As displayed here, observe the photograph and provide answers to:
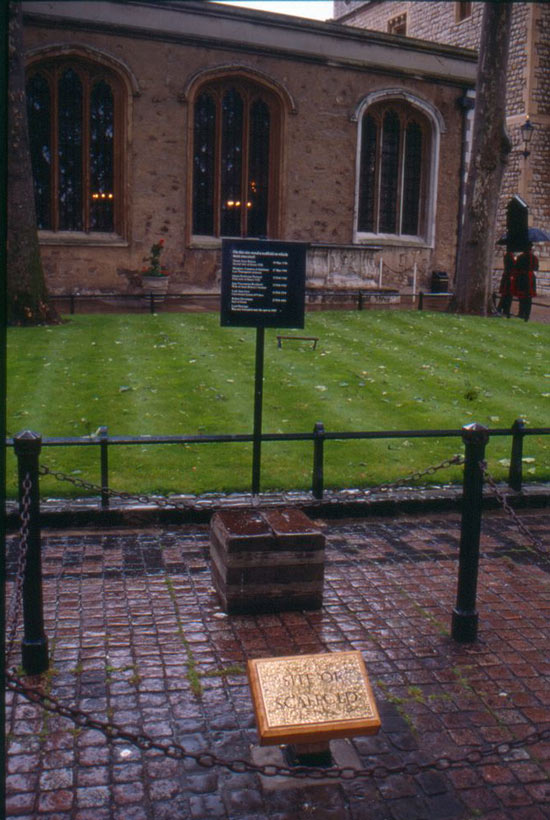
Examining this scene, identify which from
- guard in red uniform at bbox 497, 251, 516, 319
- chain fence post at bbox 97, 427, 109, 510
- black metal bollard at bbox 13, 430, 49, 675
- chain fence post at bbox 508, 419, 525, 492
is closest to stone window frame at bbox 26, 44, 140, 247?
guard in red uniform at bbox 497, 251, 516, 319

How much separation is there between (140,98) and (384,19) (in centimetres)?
2118

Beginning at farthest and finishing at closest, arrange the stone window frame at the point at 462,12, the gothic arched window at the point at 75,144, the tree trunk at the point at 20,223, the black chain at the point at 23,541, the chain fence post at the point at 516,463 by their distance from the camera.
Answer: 1. the stone window frame at the point at 462,12
2. the gothic arched window at the point at 75,144
3. the tree trunk at the point at 20,223
4. the chain fence post at the point at 516,463
5. the black chain at the point at 23,541

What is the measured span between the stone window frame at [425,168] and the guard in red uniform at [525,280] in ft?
17.6

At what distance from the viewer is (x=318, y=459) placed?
335 inches

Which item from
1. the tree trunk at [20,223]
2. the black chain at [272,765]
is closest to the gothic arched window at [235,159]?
the tree trunk at [20,223]

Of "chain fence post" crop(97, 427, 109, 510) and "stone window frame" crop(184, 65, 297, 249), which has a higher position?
"stone window frame" crop(184, 65, 297, 249)

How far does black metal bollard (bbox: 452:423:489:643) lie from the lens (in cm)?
583

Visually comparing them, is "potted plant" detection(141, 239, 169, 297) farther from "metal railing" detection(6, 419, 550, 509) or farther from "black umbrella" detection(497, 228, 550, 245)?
"metal railing" detection(6, 419, 550, 509)

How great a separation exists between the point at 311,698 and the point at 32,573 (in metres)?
1.91

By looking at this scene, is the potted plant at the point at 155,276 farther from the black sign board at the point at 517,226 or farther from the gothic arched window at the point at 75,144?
the black sign board at the point at 517,226

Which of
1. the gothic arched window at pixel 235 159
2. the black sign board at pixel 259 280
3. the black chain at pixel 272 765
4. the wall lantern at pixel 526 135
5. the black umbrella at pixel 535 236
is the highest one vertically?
the wall lantern at pixel 526 135

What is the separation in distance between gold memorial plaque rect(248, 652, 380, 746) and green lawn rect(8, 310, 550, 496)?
14.8ft

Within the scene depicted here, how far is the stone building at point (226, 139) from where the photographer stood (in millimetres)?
21812

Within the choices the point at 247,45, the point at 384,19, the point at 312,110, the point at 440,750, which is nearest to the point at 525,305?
the point at 312,110
